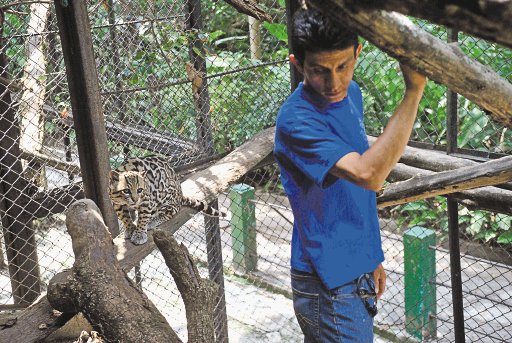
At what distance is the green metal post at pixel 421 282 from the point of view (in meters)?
4.78

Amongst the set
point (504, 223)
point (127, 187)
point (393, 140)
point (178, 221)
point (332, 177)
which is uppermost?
point (393, 140)

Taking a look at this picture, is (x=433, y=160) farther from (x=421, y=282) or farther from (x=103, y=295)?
(x=103, y=295)

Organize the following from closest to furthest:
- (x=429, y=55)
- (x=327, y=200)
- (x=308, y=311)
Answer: (x=429, y=55)
(x=327, y=200)
(x=308, y=311)

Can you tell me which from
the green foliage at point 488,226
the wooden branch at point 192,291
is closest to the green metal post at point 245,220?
the green foliage at point 488,226

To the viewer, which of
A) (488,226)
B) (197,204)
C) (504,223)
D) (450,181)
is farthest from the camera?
(488,226)

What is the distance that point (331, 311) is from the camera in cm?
211

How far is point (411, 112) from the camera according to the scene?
→ 171 cm

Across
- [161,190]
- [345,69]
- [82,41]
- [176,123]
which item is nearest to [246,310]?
[176,123]

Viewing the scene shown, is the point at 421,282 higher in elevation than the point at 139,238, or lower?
lower

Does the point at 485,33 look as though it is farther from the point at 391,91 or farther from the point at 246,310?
the point at 246,310

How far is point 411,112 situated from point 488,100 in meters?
0.30

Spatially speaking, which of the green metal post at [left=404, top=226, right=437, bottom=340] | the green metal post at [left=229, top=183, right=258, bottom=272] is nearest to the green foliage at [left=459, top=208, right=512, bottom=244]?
the green metal post at [left=404, top=226, right=437, bottom=340]

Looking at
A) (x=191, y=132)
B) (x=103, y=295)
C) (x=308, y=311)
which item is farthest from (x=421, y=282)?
(x=103, y=295)

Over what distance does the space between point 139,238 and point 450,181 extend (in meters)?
1.55
